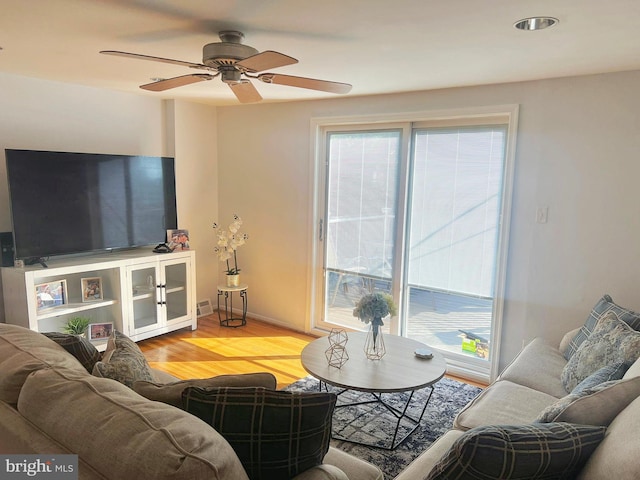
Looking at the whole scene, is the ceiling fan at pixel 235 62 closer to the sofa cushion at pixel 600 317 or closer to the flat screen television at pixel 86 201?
the flat screen television at pixel 86 201

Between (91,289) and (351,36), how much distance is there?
3.06 m

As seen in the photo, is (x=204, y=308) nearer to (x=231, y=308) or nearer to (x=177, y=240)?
(x=231, y=308)

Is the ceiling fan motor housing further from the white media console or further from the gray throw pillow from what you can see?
the white media console

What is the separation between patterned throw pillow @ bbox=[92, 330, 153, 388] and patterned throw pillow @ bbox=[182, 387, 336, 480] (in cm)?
49

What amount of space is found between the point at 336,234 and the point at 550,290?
6.36 ft

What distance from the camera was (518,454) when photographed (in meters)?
1.28

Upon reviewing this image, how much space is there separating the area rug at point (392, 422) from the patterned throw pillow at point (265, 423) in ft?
4.21

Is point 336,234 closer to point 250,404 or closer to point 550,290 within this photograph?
point 550,290

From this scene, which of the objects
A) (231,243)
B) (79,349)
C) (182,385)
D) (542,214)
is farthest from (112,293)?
(542,214)

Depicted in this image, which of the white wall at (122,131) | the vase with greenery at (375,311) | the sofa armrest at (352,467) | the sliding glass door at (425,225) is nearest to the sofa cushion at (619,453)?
the sofa armrest at (352,467)

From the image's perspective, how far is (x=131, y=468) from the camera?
3.43 feet

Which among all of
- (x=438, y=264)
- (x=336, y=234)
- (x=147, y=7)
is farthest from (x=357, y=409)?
(x=147, y=7)

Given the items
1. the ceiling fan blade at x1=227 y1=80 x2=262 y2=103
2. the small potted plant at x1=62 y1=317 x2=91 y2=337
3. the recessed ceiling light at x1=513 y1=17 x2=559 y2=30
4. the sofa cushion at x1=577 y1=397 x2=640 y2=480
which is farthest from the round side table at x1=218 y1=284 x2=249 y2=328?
the sofa cushion at x1=577 y1=397 x2=640 y2=480

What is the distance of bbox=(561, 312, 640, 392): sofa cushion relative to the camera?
221 centimetres
